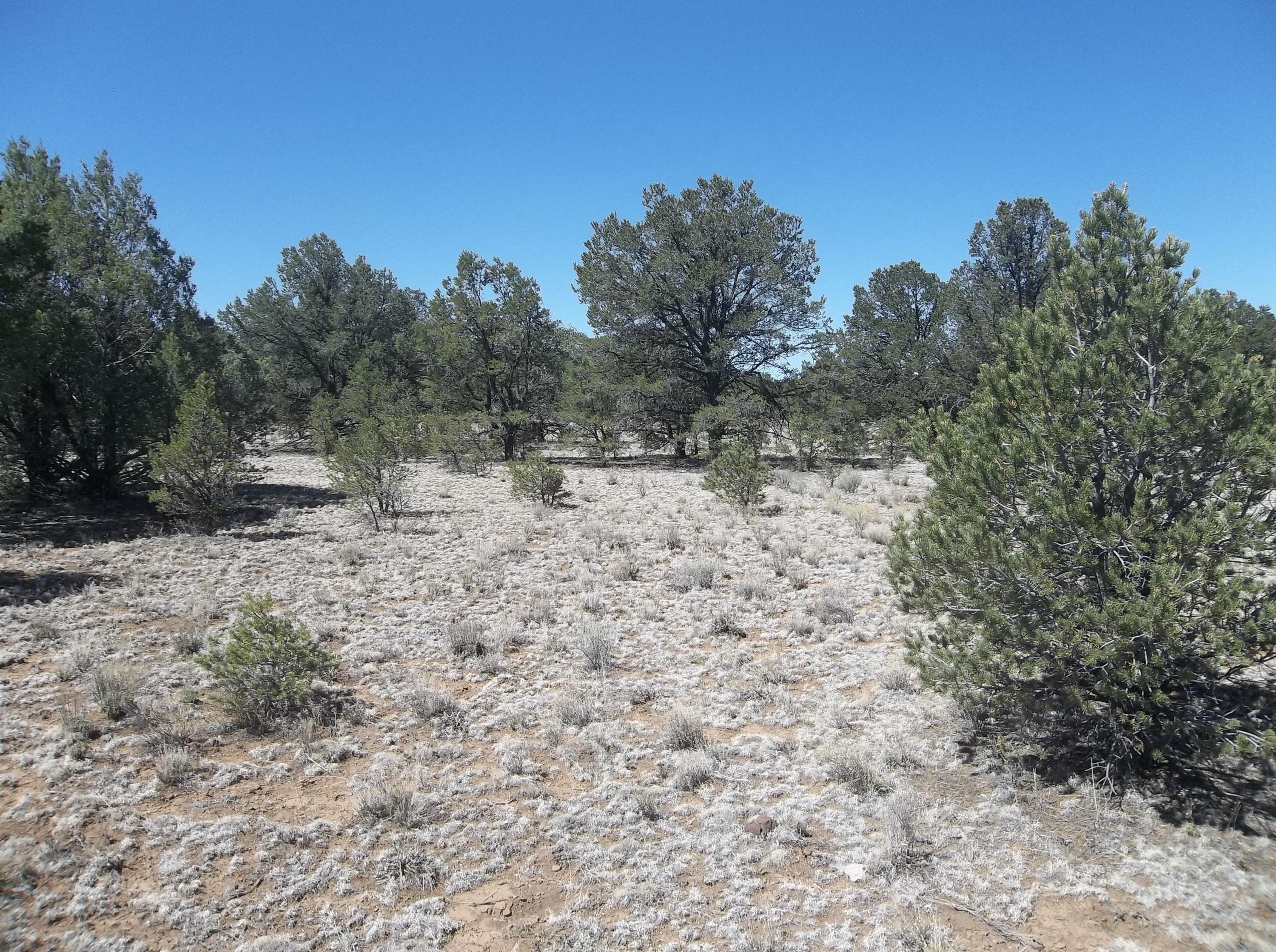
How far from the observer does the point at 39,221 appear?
1220cm

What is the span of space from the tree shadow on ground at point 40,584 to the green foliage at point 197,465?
2618mm

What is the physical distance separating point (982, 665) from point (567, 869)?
3.14 metres

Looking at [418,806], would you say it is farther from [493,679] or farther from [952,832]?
[952,832]

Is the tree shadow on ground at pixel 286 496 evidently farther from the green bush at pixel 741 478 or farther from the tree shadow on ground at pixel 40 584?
the green bush at pixel 741 478

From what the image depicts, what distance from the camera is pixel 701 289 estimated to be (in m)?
22.3

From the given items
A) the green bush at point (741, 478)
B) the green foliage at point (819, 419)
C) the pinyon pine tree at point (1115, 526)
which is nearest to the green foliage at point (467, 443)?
the green foliage at point (819, 419)

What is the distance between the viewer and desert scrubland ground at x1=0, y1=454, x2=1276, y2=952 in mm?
3512

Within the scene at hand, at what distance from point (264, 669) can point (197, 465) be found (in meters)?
8.73

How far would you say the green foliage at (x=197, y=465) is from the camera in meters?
12.3

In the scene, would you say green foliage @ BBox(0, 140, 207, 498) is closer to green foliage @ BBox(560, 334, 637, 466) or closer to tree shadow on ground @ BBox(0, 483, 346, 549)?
tree shadow on ground @ BBox(0, 483, 346, 549)

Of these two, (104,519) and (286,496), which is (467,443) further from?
(104,519)

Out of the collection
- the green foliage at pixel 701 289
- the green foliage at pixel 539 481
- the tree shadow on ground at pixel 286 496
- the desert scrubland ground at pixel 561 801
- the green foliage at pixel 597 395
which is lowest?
the desert scrubland ground at pixel 561 801

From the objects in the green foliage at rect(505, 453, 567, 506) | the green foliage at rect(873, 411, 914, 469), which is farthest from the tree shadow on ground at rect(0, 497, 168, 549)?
the green foliage at rect(873, 411, 914, 469)

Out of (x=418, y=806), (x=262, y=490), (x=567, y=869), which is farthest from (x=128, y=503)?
(x=567, y=869)
